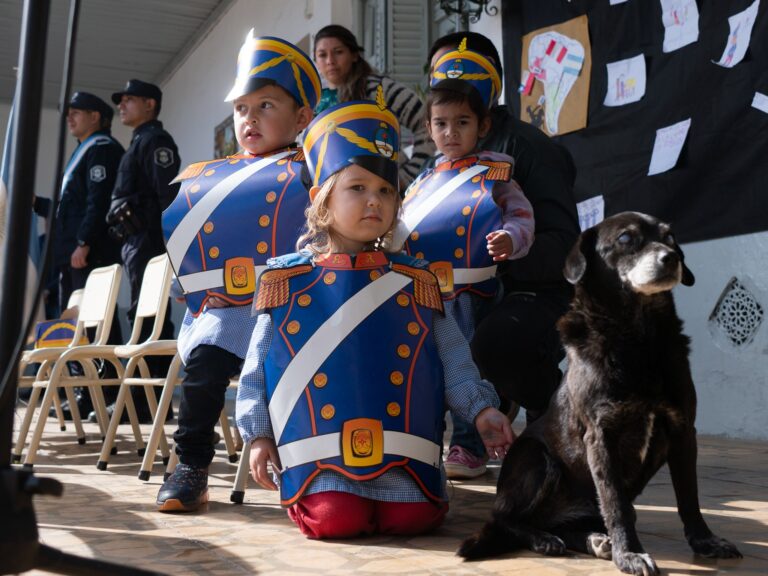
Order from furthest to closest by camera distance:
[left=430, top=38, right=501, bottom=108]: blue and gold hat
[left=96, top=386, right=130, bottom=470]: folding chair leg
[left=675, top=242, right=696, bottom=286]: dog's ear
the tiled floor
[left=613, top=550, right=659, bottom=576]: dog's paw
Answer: [left=96, top=386, right=130, bottom=470]: folding chair leg
[left=430, top=38, right=501, bottom=108]: blue and gold hat
[left=675, top=242, right=696, bottom=286]: dog's ear
the tiled floor
[left=613, top=550, right=659, bottom=576]: dog's paw

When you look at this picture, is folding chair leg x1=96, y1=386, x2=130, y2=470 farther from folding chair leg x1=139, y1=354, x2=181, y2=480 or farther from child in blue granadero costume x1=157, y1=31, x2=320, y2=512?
child in blue granadero costume x1=157, y1=31, x2=320, y2=512

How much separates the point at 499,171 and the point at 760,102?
196 centimetres

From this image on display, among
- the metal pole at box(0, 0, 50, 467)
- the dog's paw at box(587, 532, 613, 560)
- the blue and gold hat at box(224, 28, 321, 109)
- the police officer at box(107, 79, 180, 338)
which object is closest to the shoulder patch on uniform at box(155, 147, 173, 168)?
the police officer at box(107, 79, 180, 338)

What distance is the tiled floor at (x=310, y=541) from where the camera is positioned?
1929 millimetres

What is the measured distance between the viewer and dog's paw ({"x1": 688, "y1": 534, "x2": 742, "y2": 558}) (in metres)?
1.94

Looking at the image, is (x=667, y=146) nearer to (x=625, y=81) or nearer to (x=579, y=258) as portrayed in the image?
(x=625, y=81)

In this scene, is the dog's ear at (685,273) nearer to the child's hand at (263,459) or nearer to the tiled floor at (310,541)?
the tiled floor at (310,541)

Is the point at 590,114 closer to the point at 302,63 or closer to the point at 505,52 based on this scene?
the point at 505,52

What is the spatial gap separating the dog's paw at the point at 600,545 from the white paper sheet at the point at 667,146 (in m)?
3.06

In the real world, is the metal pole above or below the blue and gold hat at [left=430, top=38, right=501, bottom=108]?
below

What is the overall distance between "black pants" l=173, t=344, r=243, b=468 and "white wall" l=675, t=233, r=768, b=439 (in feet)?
9.30

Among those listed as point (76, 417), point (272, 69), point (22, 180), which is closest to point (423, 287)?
point (272, 69)

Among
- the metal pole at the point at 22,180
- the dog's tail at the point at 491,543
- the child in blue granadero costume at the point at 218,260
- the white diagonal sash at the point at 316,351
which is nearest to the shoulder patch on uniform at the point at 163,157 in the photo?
the child in blue granadero costume at the point at 218,260

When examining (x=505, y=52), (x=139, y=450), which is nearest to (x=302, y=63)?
(x=139, y=450)
